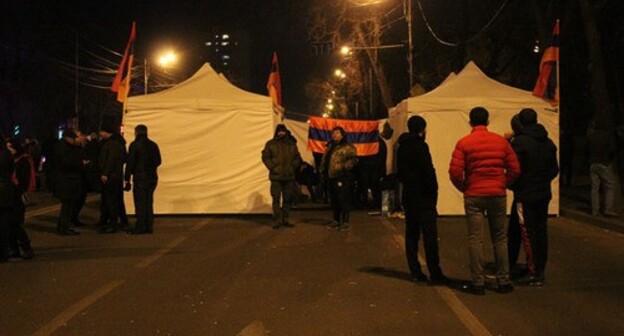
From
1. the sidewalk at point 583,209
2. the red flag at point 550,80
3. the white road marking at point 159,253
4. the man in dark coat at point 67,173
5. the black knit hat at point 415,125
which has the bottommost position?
the white road marking at point 159,253

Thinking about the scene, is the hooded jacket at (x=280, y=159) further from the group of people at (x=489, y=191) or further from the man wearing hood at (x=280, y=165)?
the group of people at (x=489, y=191)

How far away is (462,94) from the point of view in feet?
49.5

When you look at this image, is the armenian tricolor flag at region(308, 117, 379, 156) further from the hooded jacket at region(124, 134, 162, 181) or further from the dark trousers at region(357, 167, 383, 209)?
the hooded jacket at region(124, 134, 162, 181)

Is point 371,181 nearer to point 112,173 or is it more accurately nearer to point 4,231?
point 112,173

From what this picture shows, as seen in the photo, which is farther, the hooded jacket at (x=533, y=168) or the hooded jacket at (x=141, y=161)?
the hooded jacket at (x=141, y=161)

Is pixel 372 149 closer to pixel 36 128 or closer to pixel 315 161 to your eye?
pixel 315 161

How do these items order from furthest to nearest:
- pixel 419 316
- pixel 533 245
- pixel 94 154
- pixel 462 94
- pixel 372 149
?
pixel 372 149, pixel 462 94, pixel 94 154, pixel 533 245, pixel 419 316

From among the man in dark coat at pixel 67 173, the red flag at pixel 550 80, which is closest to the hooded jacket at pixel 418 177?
the man in dark coat at pixel 67 173

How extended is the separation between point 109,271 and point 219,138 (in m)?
6.67

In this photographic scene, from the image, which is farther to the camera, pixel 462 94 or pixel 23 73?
pixel 23 73

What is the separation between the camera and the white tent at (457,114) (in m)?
14.7

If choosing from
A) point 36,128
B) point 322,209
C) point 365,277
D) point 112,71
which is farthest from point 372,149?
point 36,128

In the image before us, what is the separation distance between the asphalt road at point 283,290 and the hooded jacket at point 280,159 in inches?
50.4

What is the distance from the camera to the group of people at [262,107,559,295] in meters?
7.31
